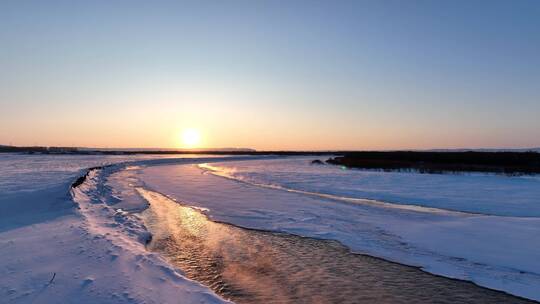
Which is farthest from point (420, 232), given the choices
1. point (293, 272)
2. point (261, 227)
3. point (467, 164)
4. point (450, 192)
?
point (467, 164)

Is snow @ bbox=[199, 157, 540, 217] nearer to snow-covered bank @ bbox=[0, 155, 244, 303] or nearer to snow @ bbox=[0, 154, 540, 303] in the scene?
snow @ bbox=[0, 154, 540, 303]

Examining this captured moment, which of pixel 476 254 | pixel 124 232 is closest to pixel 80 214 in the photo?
pixel 124 232

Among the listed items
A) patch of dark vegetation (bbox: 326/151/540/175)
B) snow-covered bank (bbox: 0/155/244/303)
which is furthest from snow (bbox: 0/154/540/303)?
patch of dark vegetation (bbox: 326/151/540/175)

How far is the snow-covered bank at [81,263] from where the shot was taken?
20.5 ft

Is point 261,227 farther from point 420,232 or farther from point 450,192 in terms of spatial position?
point 450,192

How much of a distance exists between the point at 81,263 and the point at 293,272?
13.3 feet

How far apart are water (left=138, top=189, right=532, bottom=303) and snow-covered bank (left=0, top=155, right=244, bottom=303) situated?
2.18ft

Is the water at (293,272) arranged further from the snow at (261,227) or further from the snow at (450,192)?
the snow at (450,192)

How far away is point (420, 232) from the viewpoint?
11.6 m

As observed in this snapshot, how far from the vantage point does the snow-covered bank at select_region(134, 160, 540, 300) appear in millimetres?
8320

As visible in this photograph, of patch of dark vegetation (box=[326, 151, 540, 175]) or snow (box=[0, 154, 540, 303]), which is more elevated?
patch of dark vegetation (box=[326, 151, 540, 175])

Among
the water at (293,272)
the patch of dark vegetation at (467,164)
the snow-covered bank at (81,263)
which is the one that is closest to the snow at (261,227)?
the snow-covered bank at (81,263)

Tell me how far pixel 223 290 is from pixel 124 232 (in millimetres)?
5064

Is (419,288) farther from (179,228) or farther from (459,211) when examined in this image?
(459,211)
